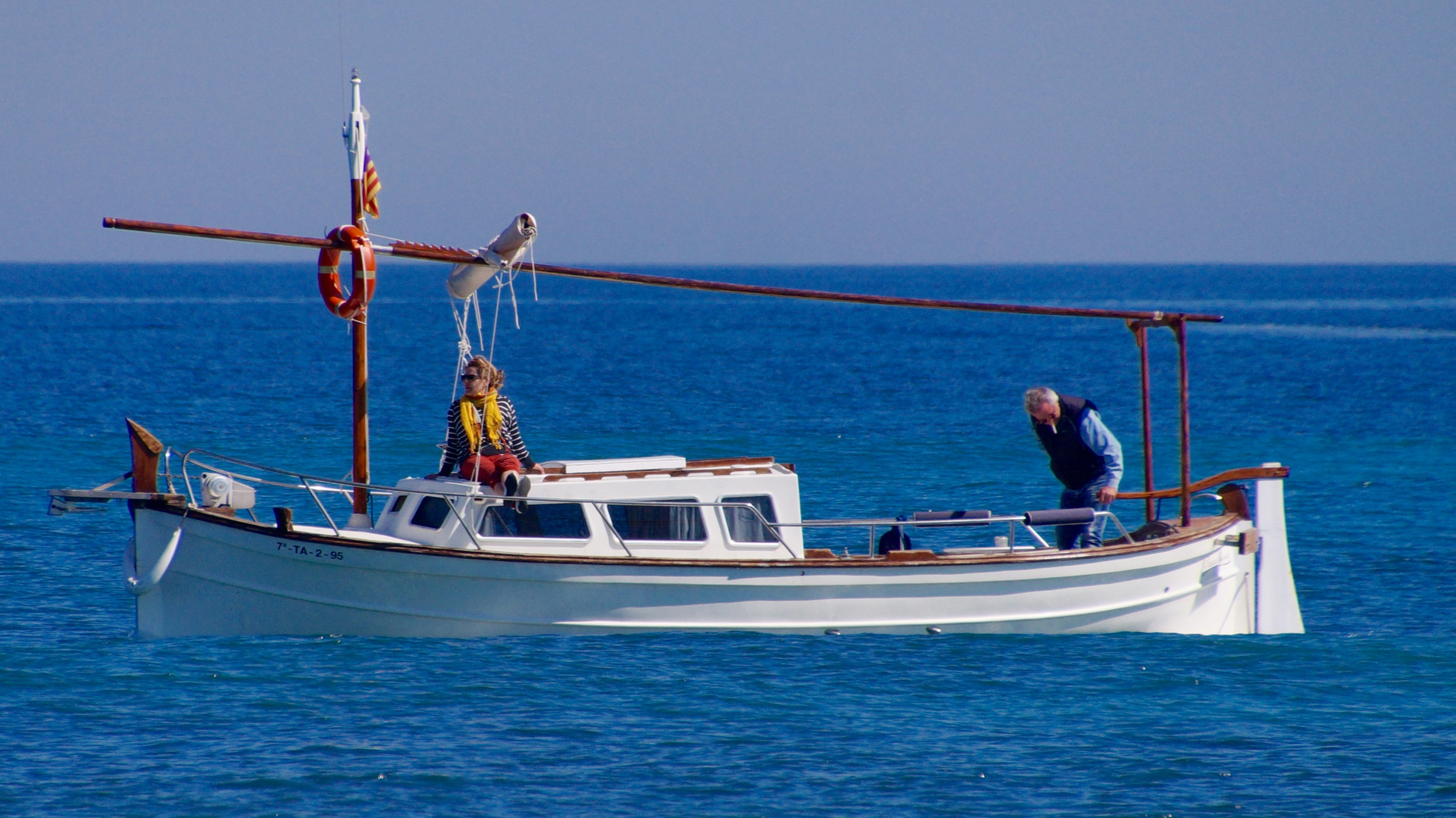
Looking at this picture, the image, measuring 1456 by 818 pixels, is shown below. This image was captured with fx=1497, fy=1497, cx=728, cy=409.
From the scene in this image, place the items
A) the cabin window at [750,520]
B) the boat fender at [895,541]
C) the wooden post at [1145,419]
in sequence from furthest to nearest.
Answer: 1. the wooden post at [1145,419]
2. the boat fender at [895,541]
3. the cabin window at [750,520]

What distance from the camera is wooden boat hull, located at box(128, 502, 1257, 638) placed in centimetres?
1407

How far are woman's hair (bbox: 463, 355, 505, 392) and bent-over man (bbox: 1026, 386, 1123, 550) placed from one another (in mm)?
5350

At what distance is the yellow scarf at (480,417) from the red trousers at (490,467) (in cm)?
12

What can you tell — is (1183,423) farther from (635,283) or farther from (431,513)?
(431,513)

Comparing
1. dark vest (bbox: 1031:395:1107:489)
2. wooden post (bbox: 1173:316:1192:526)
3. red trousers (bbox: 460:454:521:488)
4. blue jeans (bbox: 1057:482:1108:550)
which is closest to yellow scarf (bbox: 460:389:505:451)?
red trousers (bbox: 460:454:521:488)

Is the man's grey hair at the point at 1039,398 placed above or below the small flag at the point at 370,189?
below

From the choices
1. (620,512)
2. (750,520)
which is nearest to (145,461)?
(620,512)

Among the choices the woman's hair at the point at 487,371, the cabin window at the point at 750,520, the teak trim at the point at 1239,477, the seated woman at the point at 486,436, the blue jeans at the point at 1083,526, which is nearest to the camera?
the woman's hair at the point at 487,371

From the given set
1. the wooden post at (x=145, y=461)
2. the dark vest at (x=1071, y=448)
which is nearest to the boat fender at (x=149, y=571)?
the wooden post at (x=145, y=461)

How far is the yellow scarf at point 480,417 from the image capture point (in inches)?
565

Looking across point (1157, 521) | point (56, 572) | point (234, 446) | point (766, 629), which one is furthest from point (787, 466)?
point (234, 446)

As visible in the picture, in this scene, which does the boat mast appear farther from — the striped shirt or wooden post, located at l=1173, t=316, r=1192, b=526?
wooden post, located at l=1173, t=316, r=1192, b=526

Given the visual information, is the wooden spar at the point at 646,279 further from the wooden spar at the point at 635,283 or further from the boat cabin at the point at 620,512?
the boat cabin at the point at 620,512

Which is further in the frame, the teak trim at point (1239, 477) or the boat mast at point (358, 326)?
the teak trim at point (1239, 477)
